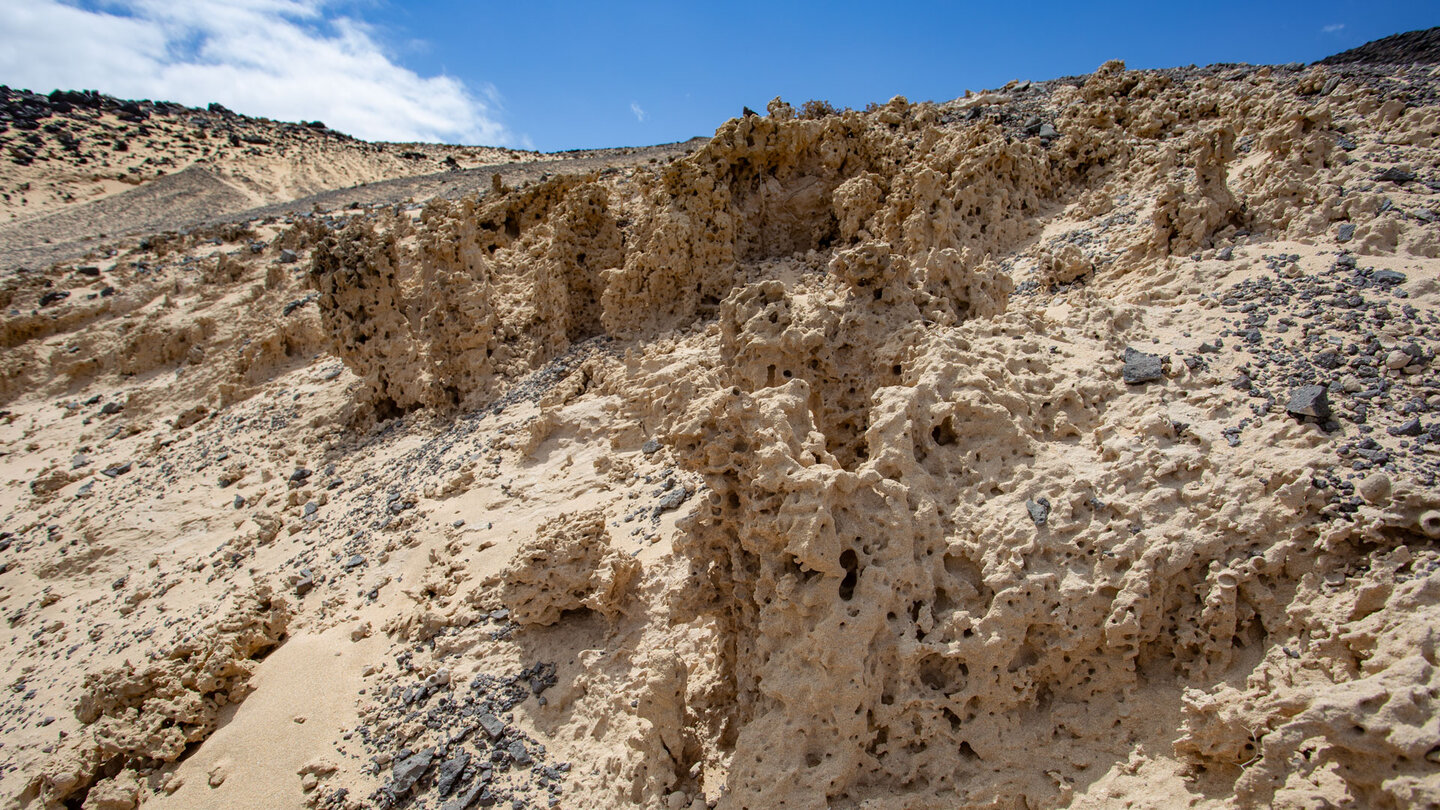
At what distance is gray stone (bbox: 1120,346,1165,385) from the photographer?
4.43 m

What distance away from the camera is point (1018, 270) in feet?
26.6

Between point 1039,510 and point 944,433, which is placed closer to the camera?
point 1039,510

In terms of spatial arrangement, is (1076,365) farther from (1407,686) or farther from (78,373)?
(78,373)

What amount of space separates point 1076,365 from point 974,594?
6.33ft

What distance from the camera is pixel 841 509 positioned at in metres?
3.88

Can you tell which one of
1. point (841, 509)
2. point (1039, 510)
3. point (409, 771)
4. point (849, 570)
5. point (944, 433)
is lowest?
point (409, 771)

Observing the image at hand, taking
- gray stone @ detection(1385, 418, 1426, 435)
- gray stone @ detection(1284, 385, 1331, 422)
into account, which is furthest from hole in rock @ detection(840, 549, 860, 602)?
gray stone @ detection(1385, 418, 1426, 435)

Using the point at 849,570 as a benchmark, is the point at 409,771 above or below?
below

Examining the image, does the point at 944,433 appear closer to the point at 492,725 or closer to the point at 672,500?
the point at 672,500

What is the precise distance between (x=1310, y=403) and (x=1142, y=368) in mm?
915

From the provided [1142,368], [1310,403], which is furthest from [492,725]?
[1310,403]

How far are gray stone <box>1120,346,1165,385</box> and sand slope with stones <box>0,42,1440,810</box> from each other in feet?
0.12

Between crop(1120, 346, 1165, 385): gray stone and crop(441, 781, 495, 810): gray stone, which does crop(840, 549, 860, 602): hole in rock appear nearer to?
crop(1120, 346, 1165, 385): gray stone

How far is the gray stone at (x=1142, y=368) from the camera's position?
4.43 meters
